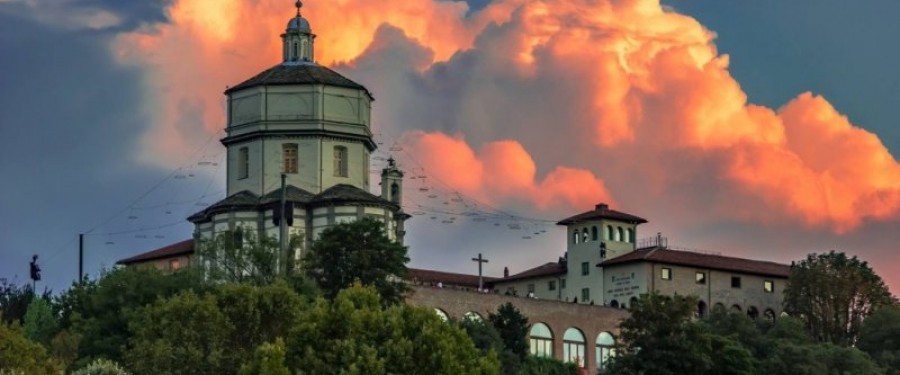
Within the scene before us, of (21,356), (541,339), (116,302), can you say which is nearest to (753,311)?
(541,339)

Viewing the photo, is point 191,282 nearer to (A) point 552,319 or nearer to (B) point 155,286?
(B) point 155,286

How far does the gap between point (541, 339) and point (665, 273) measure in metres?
15.1

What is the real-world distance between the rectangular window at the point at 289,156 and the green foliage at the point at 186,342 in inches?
1506

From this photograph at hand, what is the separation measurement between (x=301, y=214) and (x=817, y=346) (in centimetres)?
3025

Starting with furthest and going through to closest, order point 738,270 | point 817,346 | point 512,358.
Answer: point 738,270, point 817,346, point 512,358

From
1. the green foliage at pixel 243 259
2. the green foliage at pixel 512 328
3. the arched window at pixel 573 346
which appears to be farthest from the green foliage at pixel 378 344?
the arched window at pixel 573 346

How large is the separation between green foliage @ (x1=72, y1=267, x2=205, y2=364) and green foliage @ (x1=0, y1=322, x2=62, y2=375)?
13.5m

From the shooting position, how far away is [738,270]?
471ft

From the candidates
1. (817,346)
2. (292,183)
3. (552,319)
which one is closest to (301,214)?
(292,183)

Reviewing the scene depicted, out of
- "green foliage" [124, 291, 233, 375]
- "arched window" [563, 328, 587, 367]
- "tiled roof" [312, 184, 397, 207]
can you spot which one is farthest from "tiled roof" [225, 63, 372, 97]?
"green foliage" [124, 291, 233, 375]

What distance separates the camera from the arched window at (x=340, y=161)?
12238cm

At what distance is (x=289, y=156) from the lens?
400ft

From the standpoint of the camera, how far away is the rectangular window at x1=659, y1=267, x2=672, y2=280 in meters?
140

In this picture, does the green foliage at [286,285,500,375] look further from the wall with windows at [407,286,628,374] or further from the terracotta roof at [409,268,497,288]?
the terracotta roof at [409,268,497,288]
